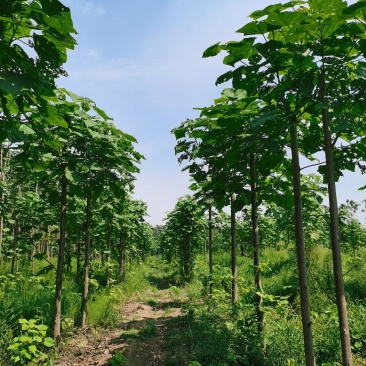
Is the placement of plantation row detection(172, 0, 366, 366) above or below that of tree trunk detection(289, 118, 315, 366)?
above

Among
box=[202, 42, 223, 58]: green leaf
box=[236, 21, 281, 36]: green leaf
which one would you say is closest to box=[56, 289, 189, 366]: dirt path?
box=[202, 42, 223, 58]: green leaf

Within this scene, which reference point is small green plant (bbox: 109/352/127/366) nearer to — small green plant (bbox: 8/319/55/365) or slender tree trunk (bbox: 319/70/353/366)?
small green plant (bbox: 8/319/55/365)

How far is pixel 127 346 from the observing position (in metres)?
7.14

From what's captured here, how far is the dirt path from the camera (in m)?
6.20

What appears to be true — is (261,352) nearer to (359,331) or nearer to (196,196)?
(359,331)

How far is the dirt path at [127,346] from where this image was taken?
244 inches

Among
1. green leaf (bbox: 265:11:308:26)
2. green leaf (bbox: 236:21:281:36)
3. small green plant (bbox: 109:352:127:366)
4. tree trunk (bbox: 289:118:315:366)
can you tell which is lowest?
small green plant (bbox: 109:352:127:366)

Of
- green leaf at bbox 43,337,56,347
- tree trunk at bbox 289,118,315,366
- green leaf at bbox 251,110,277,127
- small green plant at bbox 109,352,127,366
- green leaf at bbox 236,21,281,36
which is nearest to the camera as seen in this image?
green leaf at bbox 251,110,277,127

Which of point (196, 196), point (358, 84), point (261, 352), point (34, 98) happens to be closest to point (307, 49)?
point (358, 84)

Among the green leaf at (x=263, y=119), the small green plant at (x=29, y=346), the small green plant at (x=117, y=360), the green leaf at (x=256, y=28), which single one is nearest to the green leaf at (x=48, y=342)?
the small green plant at (x=29, y=346)

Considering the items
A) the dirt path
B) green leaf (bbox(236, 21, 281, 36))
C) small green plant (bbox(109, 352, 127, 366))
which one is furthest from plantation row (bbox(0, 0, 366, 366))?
small green plant (bbox(109, 352, 127, 366))

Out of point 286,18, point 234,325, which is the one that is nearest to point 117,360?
point 234,325

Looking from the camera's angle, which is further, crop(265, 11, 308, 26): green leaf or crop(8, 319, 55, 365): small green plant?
crop(8, 319, 55, 365): small green plant

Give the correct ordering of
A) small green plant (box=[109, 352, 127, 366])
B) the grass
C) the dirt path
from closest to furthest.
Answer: the grass → small green plant (box=[109, 352, 127, 366]) → the dirt path
